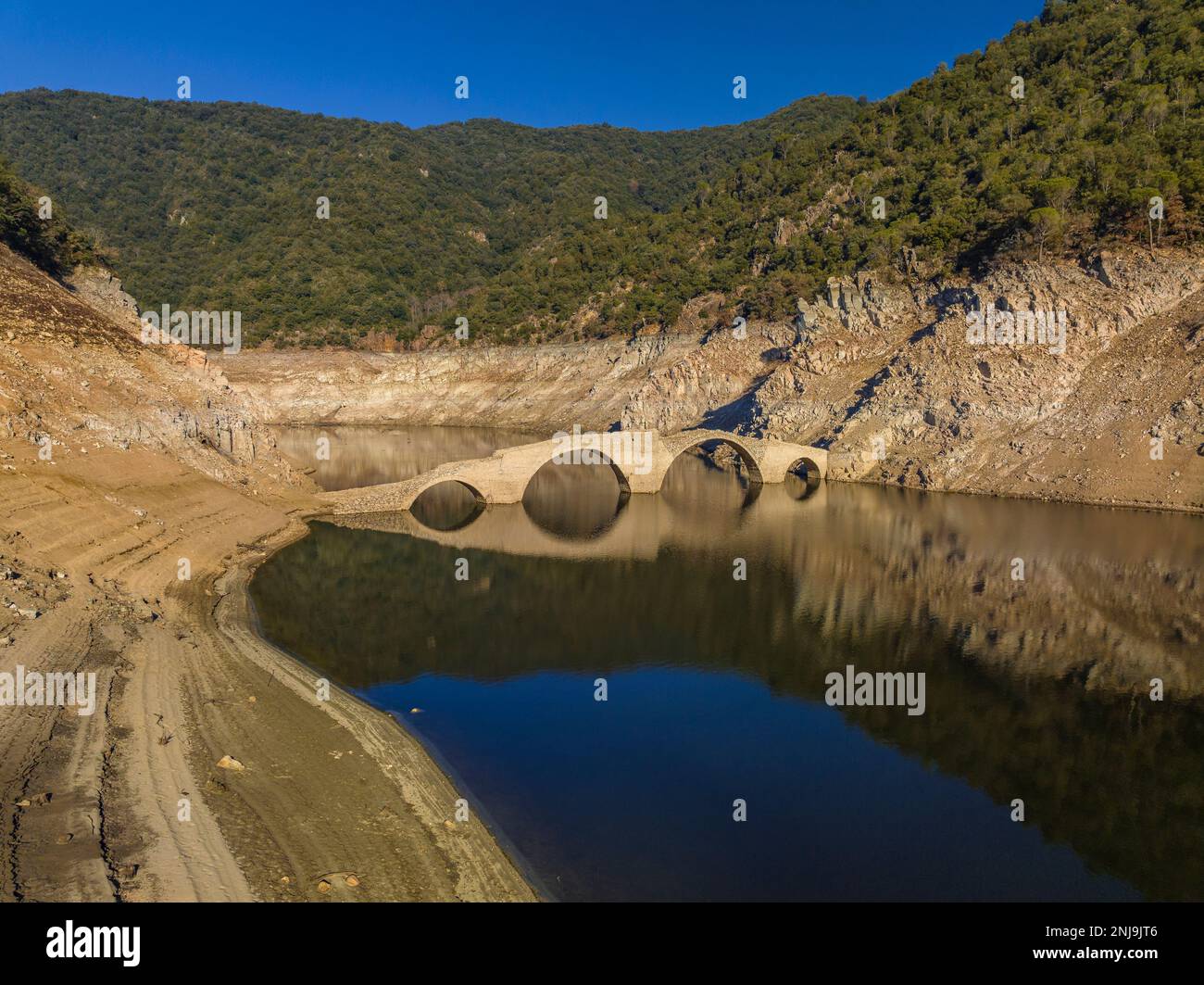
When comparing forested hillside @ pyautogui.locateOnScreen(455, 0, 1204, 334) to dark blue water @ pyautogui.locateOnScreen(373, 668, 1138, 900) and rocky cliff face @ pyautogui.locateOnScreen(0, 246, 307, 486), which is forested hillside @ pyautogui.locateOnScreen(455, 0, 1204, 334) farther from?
rocky cliff face @ pyautogui.locateOnScreen(0, 246, 307, 486)

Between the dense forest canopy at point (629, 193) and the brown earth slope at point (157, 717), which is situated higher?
the dense forest canopy at point (629, 193)

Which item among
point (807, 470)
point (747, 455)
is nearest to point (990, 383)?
point (807, 470)

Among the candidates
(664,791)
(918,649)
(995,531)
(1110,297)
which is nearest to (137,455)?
(664,791)

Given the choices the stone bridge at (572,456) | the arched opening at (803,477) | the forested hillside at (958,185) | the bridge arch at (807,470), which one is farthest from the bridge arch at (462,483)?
the forested hillside at (958,185)

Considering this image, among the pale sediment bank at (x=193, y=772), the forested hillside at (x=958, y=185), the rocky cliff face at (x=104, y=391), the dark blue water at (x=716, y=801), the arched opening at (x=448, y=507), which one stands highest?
the forested hillside at (x=958, y=185)

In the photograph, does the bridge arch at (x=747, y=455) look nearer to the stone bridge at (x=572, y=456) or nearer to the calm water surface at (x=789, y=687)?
the stone bridge at (x=572, y=456)

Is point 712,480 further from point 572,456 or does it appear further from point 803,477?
point 572,456

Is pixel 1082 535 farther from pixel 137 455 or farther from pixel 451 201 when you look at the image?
pixel 451 201
